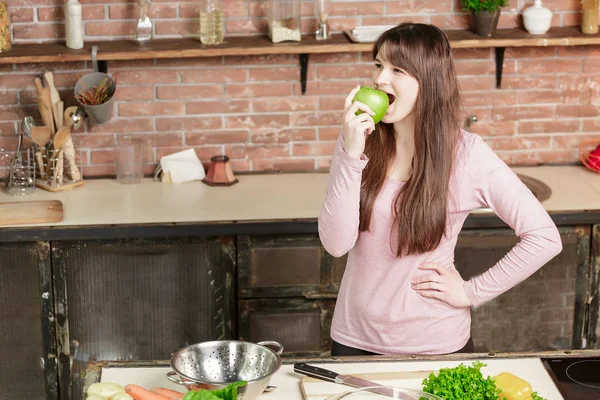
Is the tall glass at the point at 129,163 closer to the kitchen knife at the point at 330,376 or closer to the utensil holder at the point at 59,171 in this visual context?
the utensil holder at the point at 59,171

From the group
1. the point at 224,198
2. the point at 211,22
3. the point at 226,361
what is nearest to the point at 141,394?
the point at 226,361

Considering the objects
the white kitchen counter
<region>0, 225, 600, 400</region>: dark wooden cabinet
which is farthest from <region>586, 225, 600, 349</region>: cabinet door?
the white kitchen counter

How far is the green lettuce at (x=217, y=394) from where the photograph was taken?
1668mm

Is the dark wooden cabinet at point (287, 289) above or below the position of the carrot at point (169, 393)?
below

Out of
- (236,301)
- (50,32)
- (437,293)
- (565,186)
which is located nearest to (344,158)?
(437,293)

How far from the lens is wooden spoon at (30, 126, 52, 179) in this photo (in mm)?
3584

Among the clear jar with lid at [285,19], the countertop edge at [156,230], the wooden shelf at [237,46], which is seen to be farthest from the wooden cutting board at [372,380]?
the clear jar with lid at [285,19]

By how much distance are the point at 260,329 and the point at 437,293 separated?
116 cm

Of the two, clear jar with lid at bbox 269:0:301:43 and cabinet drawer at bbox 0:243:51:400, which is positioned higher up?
clear jar with lid at bbox 269:0:301:43

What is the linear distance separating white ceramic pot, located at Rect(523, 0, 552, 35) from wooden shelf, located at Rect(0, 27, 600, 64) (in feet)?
0.11

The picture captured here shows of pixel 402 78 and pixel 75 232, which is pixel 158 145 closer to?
pixel 75 232

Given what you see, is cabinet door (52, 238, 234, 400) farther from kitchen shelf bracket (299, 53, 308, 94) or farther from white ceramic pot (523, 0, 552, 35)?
white ceramic pot (523, 0, 552, 35)

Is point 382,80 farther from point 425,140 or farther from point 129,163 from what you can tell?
point 129,163

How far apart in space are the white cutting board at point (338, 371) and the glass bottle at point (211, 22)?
1832mm
